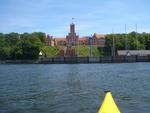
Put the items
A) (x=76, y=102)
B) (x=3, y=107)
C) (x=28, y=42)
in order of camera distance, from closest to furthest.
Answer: (x=3, y=107), (x=76, y=102), (x=28, y=42)

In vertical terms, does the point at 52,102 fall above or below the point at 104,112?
below

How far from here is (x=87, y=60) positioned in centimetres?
16900

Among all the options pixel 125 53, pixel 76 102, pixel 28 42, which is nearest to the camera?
pixel 76 102

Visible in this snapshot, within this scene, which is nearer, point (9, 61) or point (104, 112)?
point (104, 112)

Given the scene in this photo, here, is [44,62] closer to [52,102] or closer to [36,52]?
[36,52]

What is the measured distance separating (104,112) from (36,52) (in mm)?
170229

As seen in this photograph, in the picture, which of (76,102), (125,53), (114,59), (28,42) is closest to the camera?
(76,102)

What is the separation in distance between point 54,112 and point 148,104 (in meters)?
8.28

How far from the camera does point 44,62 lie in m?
175

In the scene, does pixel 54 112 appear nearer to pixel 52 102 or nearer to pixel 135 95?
pixel 52 102

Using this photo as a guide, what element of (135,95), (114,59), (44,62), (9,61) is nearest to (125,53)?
(114,59)

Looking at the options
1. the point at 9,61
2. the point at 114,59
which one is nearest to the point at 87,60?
the point at 114,59

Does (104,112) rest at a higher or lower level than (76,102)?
higher

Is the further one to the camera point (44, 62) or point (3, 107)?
point (44, 62)
